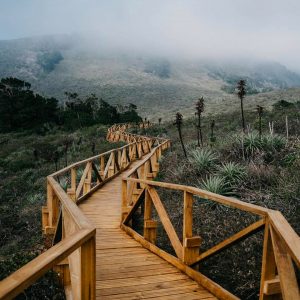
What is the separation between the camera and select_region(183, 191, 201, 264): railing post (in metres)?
5.12

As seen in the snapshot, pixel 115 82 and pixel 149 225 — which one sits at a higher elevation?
pixel 115 82

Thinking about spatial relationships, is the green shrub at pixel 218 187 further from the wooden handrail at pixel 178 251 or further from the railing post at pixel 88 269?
the railing post at pixel 88 269

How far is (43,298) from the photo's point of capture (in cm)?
468

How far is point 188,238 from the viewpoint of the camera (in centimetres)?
513

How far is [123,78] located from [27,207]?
11637cm

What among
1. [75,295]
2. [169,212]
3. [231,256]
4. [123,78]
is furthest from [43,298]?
[123,78]

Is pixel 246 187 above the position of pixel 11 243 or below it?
above

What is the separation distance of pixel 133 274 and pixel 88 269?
246cm

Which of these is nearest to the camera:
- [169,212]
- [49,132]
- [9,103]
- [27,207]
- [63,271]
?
[63,271]

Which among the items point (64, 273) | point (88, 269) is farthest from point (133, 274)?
point (88, 269)

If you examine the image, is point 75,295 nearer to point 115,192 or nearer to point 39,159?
point 115,192

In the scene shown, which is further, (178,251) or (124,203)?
(124,203)

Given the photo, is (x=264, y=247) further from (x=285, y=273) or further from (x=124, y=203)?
(x=124, y=203)

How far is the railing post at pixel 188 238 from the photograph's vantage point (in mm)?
5117
